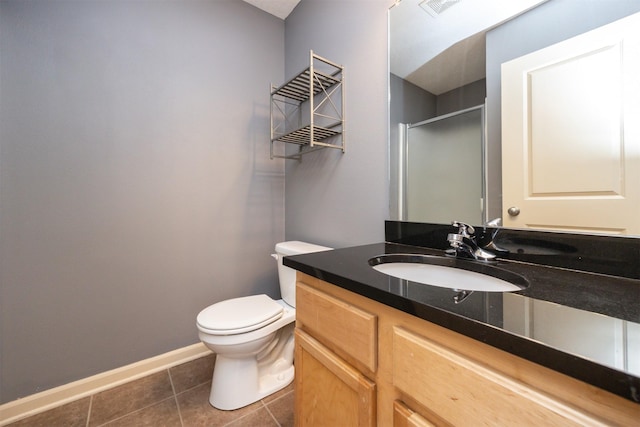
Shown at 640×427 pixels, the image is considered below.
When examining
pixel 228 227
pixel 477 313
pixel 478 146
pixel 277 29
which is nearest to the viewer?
pixel 477 313

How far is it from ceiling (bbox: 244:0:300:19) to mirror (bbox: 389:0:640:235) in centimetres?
97

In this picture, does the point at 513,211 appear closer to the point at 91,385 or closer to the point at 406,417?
the point at 406,417

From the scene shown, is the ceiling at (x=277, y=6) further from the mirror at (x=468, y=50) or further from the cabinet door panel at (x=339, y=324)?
the cabinet door panel at (x=339, y=324)

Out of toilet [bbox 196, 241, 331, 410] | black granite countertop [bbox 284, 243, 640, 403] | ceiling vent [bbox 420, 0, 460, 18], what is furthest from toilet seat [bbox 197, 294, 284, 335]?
ceiling vent [bbox 420, 0, 460, 18]

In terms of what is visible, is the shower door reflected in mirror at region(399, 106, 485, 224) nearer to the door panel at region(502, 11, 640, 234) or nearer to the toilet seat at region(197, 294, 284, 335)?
the door panel at region(502, 11, 640, 234)

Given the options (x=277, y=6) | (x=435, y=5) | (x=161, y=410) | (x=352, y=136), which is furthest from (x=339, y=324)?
(x=277, y=6)

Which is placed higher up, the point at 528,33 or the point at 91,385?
the point at 528,33

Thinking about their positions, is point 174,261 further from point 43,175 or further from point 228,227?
point 43,175

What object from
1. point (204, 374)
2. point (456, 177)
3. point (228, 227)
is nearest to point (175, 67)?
point (228, 227)

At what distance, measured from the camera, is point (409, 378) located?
52cm

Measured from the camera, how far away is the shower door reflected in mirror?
0.95 meters

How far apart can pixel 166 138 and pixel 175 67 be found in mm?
453

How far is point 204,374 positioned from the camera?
149 cm

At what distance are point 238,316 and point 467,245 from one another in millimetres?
1078
